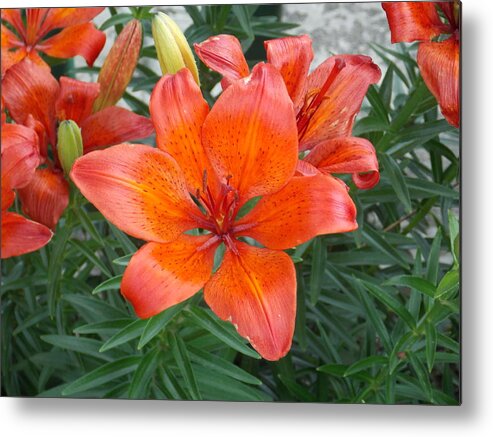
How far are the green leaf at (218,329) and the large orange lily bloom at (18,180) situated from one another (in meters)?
0.32

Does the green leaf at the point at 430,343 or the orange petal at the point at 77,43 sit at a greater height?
the orange petal at the point at 77,43

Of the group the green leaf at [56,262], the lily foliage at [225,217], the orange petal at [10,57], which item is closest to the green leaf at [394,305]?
the lily foliage at [225,217]

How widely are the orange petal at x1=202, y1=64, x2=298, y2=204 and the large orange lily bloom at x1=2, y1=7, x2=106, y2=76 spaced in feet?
1.02

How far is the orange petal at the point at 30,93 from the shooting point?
1.59 m

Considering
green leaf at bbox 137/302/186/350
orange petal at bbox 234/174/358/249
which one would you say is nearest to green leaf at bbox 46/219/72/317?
green leaf at bbox 137/302/186/350

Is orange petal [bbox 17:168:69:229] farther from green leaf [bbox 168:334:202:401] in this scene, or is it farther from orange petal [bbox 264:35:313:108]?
orange petal [bbox 264:35:313:108]

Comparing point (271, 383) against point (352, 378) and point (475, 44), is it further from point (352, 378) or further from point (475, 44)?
point (475, 44)

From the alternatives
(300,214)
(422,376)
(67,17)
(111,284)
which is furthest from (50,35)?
(422,376)

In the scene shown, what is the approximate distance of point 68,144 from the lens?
1.52 metres

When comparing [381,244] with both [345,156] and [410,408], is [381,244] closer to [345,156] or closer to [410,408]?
[345,156]

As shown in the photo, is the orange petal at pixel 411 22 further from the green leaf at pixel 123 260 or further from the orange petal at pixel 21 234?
the orange petal at pixel 21 234

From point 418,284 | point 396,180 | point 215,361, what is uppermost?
point 396,180

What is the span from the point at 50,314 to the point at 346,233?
0.56 m

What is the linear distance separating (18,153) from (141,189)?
10.6 inches
